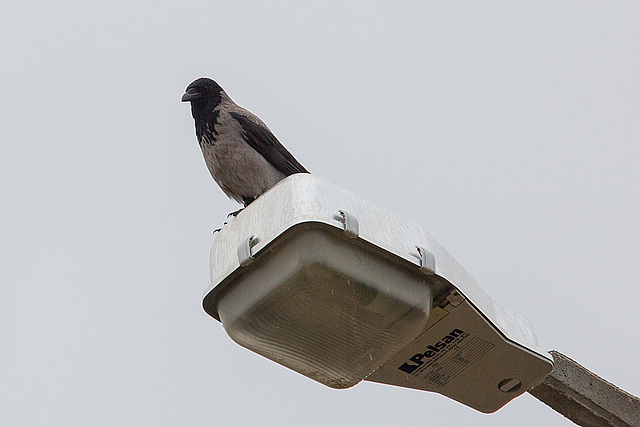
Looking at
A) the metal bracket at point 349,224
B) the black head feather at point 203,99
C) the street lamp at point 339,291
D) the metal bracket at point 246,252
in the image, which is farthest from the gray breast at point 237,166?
the metal bracket at point 349,224

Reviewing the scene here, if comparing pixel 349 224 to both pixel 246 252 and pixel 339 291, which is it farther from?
pixel 246 252

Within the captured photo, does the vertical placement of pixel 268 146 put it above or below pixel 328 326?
above

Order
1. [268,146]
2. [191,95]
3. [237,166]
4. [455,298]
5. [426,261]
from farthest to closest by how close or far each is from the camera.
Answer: [191,95] < [268,146] < [237,166] < [455,298] < [426,261]

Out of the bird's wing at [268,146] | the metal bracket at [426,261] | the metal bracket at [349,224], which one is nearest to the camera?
the metal bracket at [349,224]

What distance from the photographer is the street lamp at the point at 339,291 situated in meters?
2.47

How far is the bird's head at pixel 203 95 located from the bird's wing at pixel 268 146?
0.31m

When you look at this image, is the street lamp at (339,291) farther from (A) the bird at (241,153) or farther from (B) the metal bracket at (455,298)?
(A) the bird at (241,153)

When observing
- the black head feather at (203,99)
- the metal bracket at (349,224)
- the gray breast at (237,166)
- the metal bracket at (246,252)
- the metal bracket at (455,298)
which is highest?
the black head feather at (203,99)

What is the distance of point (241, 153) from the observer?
22.5 feet

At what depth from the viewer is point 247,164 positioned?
6820mm

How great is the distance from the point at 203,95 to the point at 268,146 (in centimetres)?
81

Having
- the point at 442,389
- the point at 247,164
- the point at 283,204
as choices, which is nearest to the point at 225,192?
the point at 247,164

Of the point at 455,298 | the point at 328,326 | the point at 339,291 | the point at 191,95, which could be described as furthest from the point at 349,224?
the point at 191,95

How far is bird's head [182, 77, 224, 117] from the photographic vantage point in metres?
7.32
